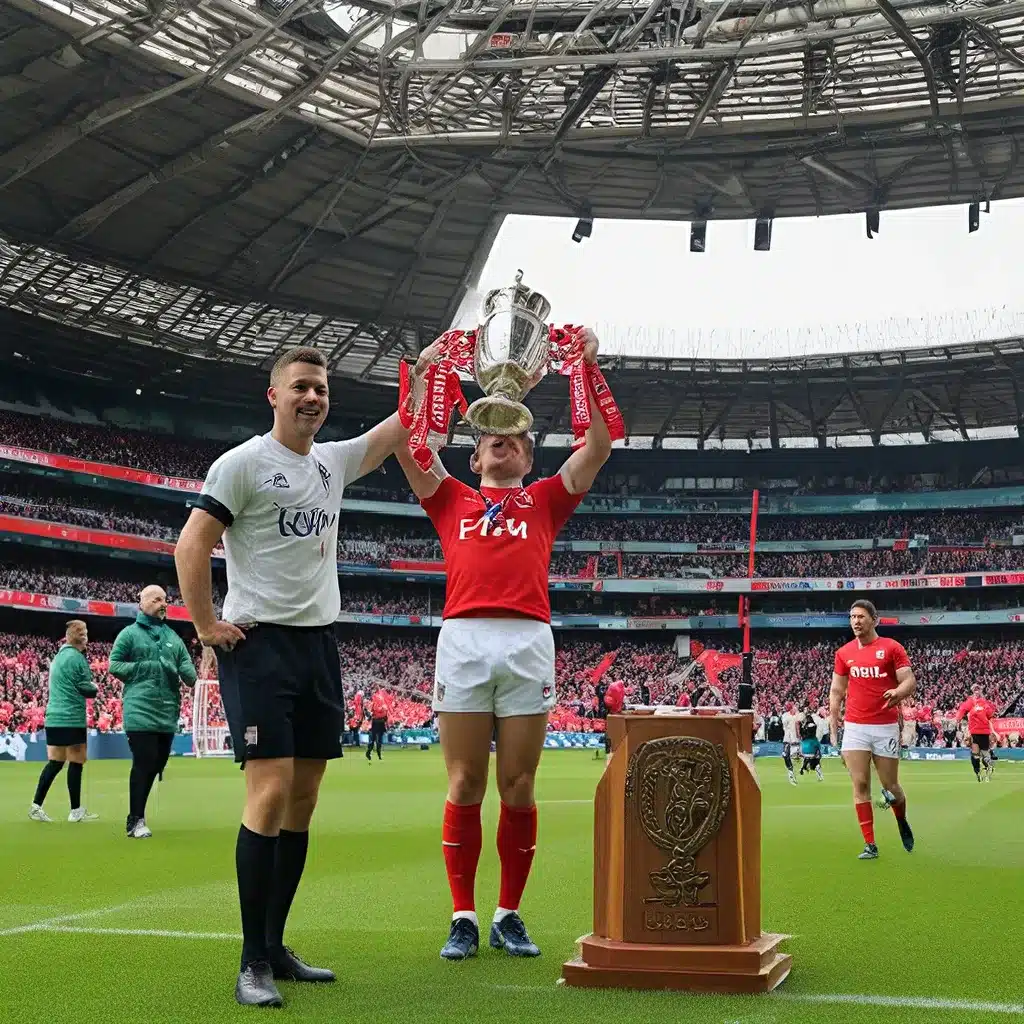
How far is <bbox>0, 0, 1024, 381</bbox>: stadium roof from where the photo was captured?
2469cm

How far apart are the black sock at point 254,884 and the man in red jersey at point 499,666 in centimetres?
97

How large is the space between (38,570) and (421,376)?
46761mm

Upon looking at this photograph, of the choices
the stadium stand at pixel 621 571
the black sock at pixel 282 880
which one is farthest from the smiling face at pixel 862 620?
the stadium stand at pixel 621 571

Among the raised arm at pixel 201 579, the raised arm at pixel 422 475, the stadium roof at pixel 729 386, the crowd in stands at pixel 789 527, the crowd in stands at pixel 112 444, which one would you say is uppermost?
the stadium roof at pixel 729 386

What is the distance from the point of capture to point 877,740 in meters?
10.3

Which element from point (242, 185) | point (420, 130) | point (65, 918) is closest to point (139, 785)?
point (65, 918)

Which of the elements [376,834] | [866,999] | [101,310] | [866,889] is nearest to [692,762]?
[866,999]

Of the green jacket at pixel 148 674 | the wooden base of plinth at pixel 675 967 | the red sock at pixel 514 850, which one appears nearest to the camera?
the wooden base of plinth at pixel 675 967

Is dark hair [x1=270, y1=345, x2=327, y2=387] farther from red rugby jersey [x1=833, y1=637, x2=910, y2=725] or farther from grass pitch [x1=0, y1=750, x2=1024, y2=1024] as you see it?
red rugby jersey [x1=833, y1=637, x2=910, y2=725]

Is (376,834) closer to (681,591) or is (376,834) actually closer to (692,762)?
(692,762)

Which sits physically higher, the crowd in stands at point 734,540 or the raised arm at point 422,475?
the crowd in stands at point 734,540

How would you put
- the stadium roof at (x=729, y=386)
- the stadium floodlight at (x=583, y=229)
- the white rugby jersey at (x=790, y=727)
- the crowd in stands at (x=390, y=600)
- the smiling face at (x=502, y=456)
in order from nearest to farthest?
the smiling face at (x=502, y=456) → the white rugby jersey at (x=790, y=727) → the stadium floodlight at (x=583, y=229) → the stadium roof at (x=729, y=386) → the crowd in stands at (x=390, y=600)

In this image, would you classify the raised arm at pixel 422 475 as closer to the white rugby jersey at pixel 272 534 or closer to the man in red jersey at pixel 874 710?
the white rugby jersey at pixel 272 534

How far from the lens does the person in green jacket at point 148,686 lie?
1021 cm
